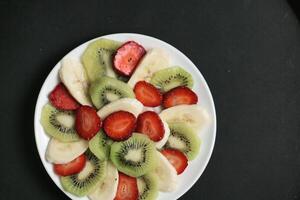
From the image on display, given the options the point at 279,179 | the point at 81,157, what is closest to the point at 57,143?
the point at 81,157

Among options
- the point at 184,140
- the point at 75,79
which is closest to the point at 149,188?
the point at 184,140

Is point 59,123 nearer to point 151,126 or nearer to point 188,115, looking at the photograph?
point 151,126

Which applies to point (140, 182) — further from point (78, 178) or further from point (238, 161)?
point (238, 161)

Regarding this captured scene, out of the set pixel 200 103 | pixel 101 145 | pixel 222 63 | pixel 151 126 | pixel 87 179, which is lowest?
pixel 87 179

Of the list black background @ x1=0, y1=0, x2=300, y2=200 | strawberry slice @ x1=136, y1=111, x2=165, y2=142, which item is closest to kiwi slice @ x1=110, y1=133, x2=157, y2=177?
strawberry slice @ x1=136, y1=111, x2=165, y2=142

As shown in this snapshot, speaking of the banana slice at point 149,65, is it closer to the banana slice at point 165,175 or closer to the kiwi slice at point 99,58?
the kiwi slice at point 99,58

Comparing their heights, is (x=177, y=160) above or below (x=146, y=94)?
below

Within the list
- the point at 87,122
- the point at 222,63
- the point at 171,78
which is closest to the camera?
the point at 87,122
